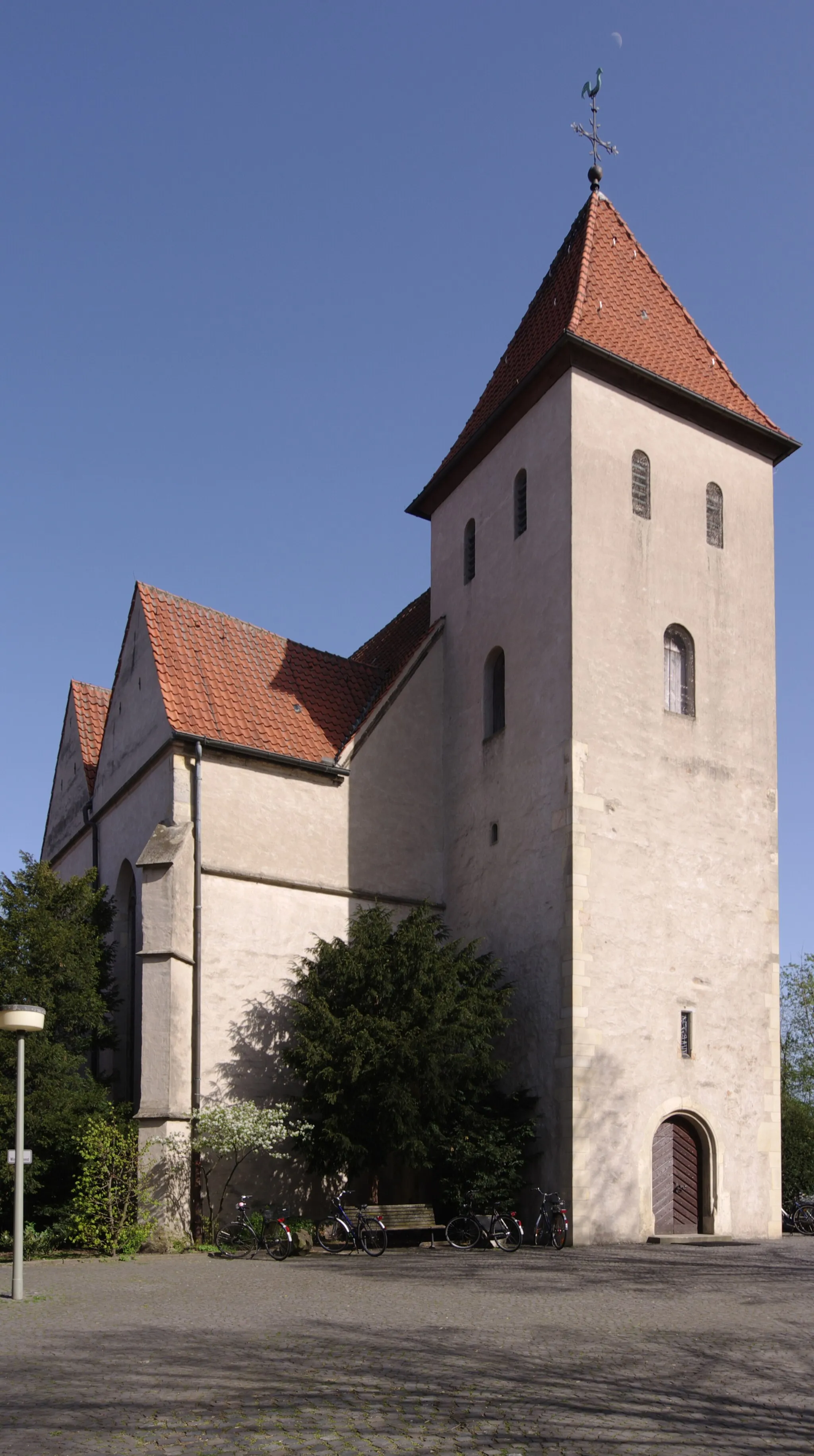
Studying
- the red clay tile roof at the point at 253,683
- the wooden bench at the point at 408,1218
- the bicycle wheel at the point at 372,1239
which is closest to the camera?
the bicycle wheel at the point at 372,1239

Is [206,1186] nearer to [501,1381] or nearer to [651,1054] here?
[651,1054]

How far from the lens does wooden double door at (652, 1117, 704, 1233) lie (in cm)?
1925

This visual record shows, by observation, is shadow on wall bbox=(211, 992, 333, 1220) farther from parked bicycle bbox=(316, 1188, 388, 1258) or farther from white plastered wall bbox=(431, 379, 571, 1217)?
white plastered wall bbox=(431, 379, 571, 1217)

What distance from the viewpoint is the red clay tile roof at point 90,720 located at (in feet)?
90.1

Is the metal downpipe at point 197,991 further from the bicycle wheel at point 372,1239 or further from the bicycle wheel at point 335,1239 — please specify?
the bicycle wheel at point 372,1239

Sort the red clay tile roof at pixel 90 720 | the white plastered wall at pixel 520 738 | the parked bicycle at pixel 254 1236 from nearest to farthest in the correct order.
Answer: the parked bicycle at pixel 254 1236 < the white plastered wall at pixel 520 738 < the red clay tile roof at pixel 90 720

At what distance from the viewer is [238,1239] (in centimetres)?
1712

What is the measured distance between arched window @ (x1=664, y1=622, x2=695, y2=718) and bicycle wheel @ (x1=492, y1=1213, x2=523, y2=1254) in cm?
860

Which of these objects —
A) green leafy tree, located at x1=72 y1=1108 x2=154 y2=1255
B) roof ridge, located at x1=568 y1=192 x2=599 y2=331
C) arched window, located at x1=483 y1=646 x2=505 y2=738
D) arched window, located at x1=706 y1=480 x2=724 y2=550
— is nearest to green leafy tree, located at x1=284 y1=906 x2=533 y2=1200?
green leafy tree, located at x1=72 y1=1108 x2=154 y2=1255

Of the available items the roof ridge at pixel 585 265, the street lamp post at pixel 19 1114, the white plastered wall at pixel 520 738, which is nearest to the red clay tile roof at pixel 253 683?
the white plastered wall at pixel 520 738

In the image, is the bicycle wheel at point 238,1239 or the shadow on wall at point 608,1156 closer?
the bicycle wheel at point 238,1239

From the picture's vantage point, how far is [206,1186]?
18.1 metres

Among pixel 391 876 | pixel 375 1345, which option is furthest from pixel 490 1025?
pixel 375 1345

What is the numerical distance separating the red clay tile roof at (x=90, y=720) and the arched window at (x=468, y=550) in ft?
27.0
